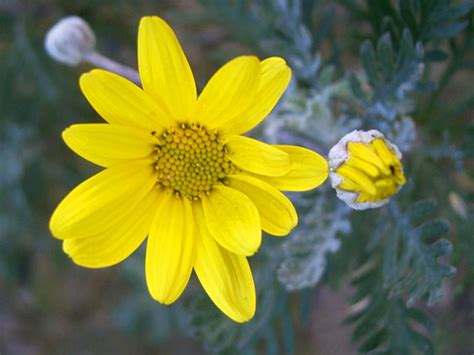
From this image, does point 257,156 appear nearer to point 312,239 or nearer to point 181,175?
point 181,175

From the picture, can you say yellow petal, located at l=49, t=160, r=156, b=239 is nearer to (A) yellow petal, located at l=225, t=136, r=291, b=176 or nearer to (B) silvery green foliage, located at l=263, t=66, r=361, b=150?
(A) yellow petal, located at l=225, t=136, r=291, b=176

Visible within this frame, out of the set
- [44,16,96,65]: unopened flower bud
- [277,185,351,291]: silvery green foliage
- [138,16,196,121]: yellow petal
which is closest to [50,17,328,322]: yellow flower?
[138,16,196,121]: yellow petal

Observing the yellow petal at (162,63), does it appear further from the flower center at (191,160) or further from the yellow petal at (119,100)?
the flower center at (191,160)

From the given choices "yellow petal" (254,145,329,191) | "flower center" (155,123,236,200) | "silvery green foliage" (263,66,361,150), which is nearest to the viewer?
"yellow petal" (254,145,329,191)

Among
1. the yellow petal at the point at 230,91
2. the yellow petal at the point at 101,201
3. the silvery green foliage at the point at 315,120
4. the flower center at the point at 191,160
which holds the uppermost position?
the silvery green foliage at the point at 315,120

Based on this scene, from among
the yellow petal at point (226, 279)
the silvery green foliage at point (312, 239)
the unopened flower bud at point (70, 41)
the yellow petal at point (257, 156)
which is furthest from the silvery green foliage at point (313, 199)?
the unopened flower bud at point (70, 41)

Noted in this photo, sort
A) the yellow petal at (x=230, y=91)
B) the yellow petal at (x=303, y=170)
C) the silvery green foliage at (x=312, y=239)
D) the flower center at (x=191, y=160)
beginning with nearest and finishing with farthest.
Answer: the yellow petal at (x=230, y=91), the yellow petal at (x=303, y=170), the flower center at (x=191, y=160), the silvery green foliage at (x=312, y=239)

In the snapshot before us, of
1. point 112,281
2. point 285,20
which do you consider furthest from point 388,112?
point 112,281
